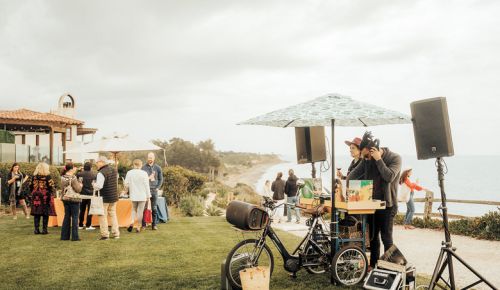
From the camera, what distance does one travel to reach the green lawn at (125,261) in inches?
247

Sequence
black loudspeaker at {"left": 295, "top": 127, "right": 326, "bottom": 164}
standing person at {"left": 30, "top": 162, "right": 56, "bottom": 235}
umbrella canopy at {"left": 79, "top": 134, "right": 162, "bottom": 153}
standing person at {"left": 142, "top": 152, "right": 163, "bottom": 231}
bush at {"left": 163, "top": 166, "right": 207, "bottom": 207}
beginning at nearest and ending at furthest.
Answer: black loudspeaker at {"left": 295, "top": 127, "right": 326, "bottom": 164}, standing person at {"left": 30, "top": 162, "right": 56, "bottom": 235}, standing person at {"left": 142, "top": 152, "right": 163, "bottom": 231}, umbrella canopy at {"left": 79, "top": 134, "right": 162, "bottom": 153}, bush at {"left": 163, "top": 166, "right": 207, "bottom": 207}

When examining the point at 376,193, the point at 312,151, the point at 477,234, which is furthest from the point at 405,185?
the point at 376,193

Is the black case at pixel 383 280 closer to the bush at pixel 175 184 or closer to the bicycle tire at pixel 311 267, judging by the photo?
the bicycle tire at pixel 311 267

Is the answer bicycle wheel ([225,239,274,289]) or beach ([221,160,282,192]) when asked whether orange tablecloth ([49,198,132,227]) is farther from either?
beach ([221,160,282,192])

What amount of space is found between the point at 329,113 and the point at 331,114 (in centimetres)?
6

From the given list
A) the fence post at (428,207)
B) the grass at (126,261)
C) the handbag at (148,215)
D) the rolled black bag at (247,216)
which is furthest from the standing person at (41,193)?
the fence post at (428,207)

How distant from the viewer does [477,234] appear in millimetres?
12000

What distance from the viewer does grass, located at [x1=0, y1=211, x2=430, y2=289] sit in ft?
20.6

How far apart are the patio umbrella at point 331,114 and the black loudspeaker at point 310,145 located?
128 cm

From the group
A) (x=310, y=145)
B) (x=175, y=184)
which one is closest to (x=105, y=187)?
(x=310, y=145)

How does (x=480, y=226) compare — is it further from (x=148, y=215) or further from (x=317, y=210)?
(x=148, y=215)

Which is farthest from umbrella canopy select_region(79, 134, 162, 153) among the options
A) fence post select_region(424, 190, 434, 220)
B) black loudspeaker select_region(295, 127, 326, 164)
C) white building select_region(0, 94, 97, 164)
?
fence post select_region(424, 190, 434, 220)

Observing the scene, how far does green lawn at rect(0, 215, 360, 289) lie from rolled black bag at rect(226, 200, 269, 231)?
100 centimetres

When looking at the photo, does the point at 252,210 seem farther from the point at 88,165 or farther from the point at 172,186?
the point at 172,186
